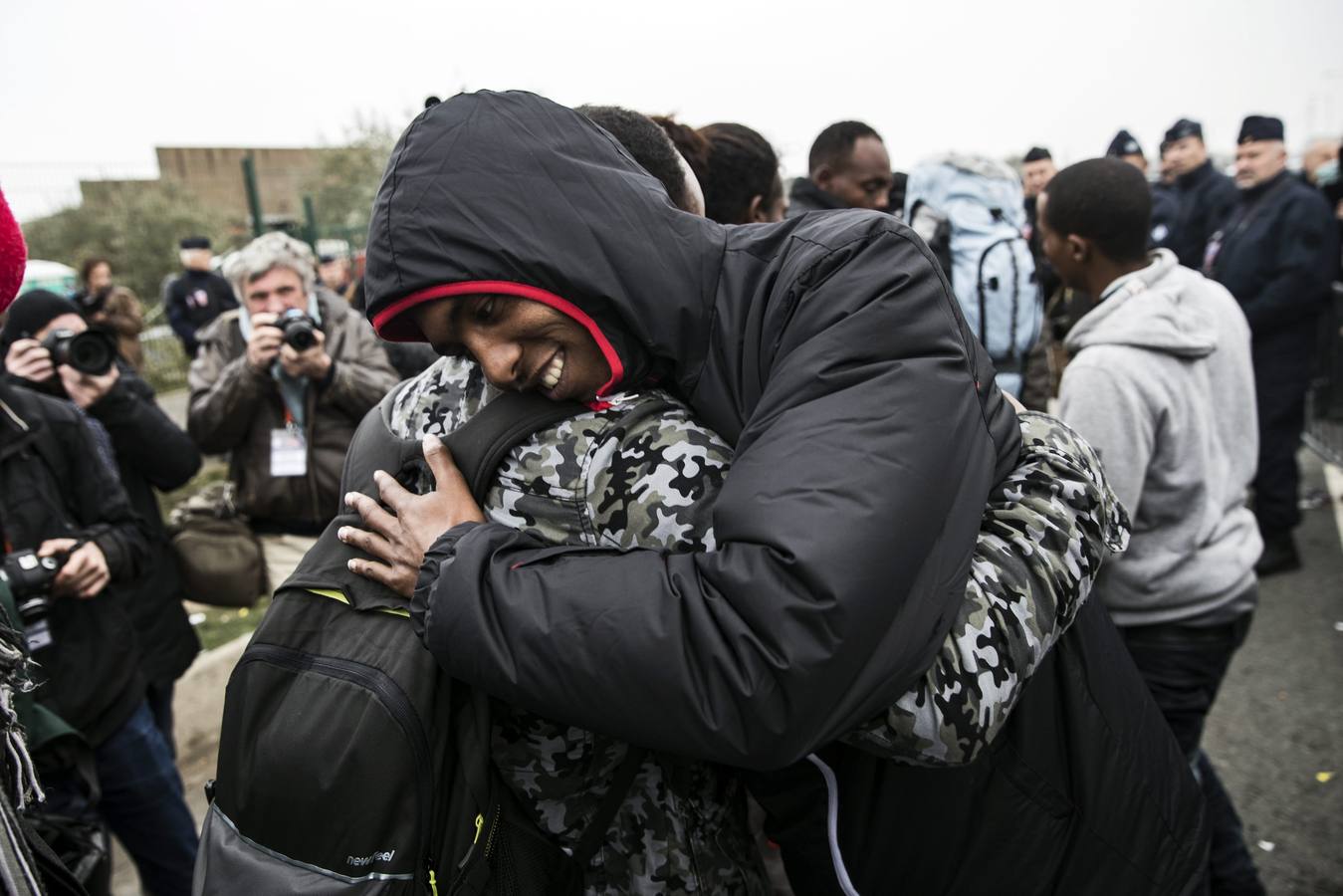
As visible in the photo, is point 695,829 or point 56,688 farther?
point 56,688

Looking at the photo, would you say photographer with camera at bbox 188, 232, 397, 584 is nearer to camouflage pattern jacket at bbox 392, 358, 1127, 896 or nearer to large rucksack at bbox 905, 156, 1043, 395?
camouflage pattern jacket at bbox 392, 358, 1127, 896

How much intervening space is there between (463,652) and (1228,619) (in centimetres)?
210

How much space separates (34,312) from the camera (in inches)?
119

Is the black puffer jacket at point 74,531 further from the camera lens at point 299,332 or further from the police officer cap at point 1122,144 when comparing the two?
the police officer cap at point 1122,144

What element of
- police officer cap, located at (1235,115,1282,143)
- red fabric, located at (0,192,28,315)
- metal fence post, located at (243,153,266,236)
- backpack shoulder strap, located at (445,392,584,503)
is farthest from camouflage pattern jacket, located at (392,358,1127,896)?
metal fence post, located at (243,153,266,236)

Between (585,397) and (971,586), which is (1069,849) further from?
(585,397)

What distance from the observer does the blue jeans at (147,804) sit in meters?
2.56

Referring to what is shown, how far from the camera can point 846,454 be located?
0.98 metres

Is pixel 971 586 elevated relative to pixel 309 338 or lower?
elevated

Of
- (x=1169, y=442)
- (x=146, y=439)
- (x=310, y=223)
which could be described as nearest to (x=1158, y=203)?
(x=1169, y=442)

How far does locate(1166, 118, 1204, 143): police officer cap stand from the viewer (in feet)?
23.2

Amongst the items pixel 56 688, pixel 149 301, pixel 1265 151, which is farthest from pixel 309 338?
pixel 149 301

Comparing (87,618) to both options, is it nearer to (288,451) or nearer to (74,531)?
(74,531)

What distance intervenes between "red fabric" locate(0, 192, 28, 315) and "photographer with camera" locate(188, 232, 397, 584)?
1864 millimetres
